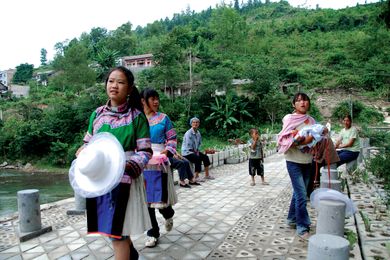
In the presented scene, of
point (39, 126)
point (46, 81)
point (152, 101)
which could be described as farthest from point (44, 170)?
point (46, 81)

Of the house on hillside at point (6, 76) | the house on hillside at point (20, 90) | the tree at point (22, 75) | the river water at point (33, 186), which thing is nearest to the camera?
the river water at point (33, 186)

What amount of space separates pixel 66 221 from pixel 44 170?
68.5ft

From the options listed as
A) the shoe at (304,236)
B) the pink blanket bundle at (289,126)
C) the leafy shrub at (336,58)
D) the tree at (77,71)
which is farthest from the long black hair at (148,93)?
the leafy shrub at (336,58)

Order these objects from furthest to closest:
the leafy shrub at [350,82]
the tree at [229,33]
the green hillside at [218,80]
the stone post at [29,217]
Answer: the tree at [229,33], the leafy shrub at [350,82], the green hillside at [218,80], the stone post at [29,217]

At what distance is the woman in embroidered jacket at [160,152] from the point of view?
12.1 ft

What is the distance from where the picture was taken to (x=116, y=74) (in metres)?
2.48

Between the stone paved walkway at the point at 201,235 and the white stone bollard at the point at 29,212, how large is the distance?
170 mm

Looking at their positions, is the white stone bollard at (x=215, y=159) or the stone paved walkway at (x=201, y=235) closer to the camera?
the stone paved walkway at (x=201, y=235)

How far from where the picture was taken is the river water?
1368cm

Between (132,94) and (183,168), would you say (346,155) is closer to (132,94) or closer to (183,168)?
(183,168)

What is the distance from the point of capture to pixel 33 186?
18.1 metres

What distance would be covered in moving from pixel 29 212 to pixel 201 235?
2282 millimetres

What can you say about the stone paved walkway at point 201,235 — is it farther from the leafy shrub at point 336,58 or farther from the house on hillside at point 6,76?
the house on hillside at point 6,76

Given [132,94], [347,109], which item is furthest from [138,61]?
[132,94]
